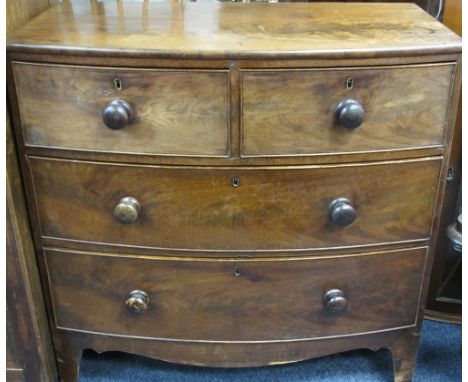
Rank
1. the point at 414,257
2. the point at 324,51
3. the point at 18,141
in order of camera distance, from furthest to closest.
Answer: the point at 414,257 < the point at 18,141 < the point at 324,51

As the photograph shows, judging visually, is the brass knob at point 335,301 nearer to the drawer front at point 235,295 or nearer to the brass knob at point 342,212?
the drawer front at point 235,295

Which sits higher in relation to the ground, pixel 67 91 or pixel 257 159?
pixel 67 91

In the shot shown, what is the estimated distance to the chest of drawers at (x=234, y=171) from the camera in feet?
3.39

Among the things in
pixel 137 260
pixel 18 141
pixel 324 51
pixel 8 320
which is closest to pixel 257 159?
pixel 324 51

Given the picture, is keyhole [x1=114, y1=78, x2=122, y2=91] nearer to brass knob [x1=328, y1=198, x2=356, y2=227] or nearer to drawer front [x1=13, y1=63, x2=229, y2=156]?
drawer front [x1=13, y1=63, x2=229, y2=156]

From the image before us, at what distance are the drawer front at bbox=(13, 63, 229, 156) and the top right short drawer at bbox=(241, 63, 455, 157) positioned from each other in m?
0.06

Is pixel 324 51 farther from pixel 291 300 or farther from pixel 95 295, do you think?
pixel 95 295

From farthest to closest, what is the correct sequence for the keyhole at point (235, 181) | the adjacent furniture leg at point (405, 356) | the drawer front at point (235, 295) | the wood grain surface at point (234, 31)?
the adjacent furniture leg at point (405, 356) → the drawer front at point (235, 295) → the keyhole at point (235, 181) → the wood grain surface at point (234, 31)

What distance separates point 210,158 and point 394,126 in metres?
0.35

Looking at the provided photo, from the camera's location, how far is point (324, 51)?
39.6 inches

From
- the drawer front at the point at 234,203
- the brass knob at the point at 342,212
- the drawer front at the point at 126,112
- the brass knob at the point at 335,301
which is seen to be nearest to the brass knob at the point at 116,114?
the drawer front at the point at 126,112

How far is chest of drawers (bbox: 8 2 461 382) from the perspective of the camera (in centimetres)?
103

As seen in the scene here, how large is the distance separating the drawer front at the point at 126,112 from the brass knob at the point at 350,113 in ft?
0.67

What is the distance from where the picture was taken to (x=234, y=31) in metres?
1.12
